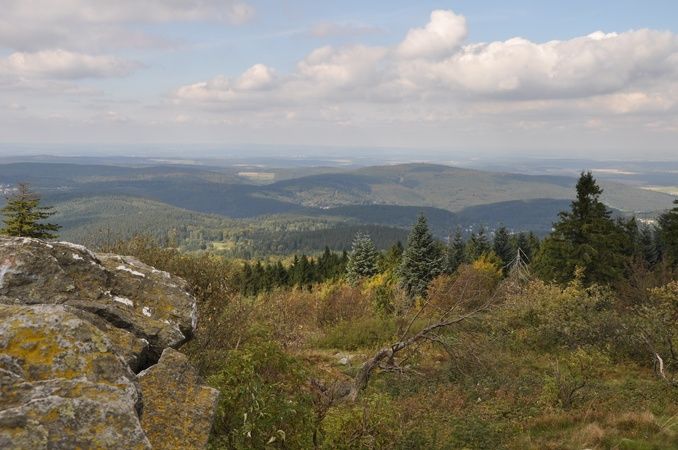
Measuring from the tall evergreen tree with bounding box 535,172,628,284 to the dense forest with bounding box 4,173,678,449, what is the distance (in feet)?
0.38

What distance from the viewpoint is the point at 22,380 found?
3.91 m

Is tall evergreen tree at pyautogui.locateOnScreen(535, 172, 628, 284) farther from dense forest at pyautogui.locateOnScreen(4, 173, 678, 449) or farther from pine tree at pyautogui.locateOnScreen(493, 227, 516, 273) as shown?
pine tree at pyautogui.locateOnScreen(493, 227, 516, 273)

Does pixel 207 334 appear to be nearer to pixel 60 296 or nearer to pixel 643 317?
pixel 60 296

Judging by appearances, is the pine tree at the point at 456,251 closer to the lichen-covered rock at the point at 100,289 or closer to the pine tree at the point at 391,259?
the pine tree at the point at 391,259

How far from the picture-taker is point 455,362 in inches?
507

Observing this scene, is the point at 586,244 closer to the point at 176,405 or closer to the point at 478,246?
the point at 478,246

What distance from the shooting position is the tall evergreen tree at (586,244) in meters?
36.1

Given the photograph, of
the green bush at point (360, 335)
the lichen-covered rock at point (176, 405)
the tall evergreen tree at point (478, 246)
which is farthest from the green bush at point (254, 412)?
the tall evergreen tree at point (478, 246)

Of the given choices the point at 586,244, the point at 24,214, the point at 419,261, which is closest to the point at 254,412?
the point at 24,214

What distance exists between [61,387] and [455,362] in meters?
11.0

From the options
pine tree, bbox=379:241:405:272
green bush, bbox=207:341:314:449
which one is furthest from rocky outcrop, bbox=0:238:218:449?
pine tree, bbox=379:241:405:272

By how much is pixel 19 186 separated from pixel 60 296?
21859mm

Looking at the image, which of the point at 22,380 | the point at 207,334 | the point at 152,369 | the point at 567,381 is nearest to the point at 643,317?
the point at 567,381

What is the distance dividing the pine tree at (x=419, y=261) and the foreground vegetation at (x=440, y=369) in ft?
38.4
